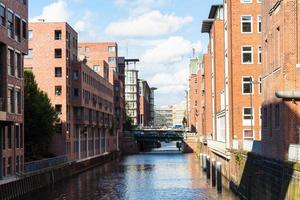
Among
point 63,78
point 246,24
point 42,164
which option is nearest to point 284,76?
point 246,24

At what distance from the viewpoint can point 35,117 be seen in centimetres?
7850

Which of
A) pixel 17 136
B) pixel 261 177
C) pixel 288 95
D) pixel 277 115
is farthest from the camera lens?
pixel 17 136

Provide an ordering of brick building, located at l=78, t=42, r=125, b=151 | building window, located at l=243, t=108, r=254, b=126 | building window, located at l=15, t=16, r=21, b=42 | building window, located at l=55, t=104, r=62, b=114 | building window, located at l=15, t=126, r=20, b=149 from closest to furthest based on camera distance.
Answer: building window, located at l=15, t=16, r=21, b=42, building window, located at l=15, t=126, r=20, b=149, building window, located at l=243, t=108, r=254, b=126, building window, located at l=55, t=104, r=62, b=114, brick building, located at l=78, t=42, r=125, b=151

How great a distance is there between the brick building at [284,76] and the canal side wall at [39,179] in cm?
2332

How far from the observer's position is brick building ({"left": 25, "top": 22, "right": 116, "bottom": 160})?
96.8 m

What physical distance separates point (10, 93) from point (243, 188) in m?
22.8

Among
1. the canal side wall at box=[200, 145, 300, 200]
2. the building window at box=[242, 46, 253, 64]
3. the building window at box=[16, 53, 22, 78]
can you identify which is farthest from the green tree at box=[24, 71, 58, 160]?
the canal side wall at box=[200, 145, 300, 200]

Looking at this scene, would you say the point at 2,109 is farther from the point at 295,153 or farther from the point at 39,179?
the point at 295,153

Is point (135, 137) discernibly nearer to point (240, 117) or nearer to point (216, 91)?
point (216, 91)

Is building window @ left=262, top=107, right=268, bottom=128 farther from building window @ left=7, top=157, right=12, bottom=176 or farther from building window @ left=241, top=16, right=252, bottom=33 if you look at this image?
building window @ left=241, top=16, right=252, bottom=33

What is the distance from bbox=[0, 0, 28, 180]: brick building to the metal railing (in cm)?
201

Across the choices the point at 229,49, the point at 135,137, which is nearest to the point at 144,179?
the point at 229,49

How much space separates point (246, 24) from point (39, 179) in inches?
1121

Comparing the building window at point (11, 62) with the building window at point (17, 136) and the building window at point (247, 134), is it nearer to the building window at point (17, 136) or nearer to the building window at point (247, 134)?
the building window at point (17, 136)
